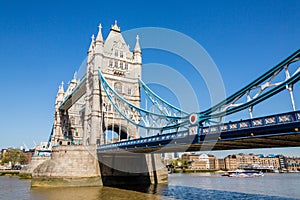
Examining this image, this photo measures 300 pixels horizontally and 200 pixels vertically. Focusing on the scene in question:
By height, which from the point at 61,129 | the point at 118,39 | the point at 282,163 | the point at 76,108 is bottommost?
the point at 282,163

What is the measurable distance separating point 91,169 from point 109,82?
1345 centimetres

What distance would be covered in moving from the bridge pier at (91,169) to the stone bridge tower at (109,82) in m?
3.40

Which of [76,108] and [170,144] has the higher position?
[76,108]

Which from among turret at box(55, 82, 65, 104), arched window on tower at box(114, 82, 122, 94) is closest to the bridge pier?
arched window on tower at box(114, 82, 122, 94)

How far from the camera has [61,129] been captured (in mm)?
53906

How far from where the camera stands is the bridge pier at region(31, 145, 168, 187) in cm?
2919

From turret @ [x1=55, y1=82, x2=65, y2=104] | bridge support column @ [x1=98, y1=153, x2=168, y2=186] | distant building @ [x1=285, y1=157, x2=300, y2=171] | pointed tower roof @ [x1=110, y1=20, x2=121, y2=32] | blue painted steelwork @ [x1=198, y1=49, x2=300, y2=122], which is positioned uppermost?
pointed tower roof @ [x1=110, y1=20, x2=121, y2=32]

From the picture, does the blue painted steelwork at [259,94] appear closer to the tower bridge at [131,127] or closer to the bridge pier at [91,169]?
the tower bridge at [131,127]

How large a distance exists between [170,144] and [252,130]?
719 centimetres

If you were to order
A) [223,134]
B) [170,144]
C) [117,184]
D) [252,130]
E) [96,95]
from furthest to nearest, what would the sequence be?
[96,95] < [117,184] < [170,144] < [223,134] < [252,130]

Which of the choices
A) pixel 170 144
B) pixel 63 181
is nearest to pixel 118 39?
pixel 63 181

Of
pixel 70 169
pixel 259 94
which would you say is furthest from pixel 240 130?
pixel 70 169

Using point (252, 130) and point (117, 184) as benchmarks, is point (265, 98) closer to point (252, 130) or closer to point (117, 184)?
point (252, 130)

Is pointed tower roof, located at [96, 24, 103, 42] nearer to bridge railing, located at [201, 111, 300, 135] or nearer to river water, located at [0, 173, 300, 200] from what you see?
river water, located at [0, 173, 300, 200]
